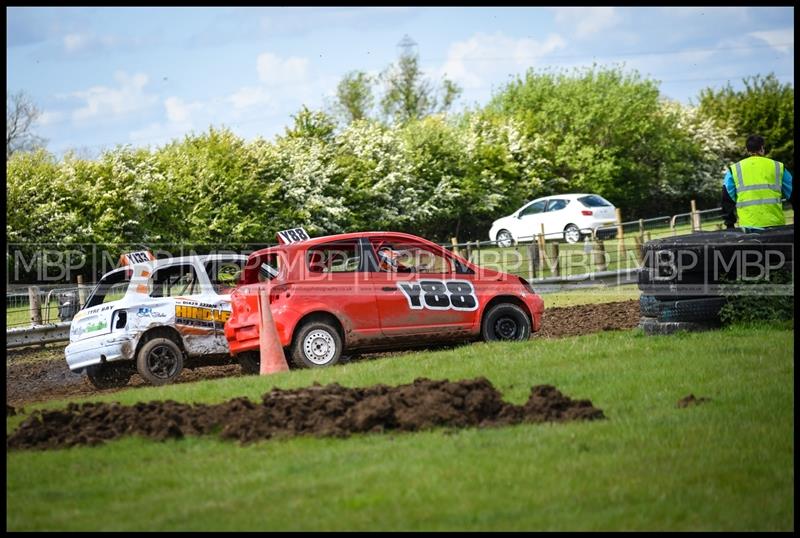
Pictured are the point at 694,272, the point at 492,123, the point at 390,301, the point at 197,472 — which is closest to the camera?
the point at 197,472

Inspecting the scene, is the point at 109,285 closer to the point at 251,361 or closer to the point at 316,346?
the point at 251,361

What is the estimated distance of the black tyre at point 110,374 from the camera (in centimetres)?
1517

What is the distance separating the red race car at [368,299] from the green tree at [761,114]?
177 feet

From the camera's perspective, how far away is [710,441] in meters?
8.02

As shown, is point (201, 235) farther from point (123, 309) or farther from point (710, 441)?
point (710, 441)

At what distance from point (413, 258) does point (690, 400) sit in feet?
21.3

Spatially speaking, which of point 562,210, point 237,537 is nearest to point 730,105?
point 562,210

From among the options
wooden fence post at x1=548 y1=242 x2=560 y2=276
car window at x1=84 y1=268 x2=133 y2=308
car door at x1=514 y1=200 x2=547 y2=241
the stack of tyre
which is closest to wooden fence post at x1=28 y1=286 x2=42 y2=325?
car window at x1=84 y1=268 x2=133 y2=308

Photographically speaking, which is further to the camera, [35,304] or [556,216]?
[556,216]

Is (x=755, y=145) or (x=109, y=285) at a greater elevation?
(x=755, y=145)

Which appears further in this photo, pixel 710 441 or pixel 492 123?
pixel 492 123

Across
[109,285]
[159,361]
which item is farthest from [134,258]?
[159,361]

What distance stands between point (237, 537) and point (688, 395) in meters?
4.72

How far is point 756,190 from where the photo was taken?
1390cm
